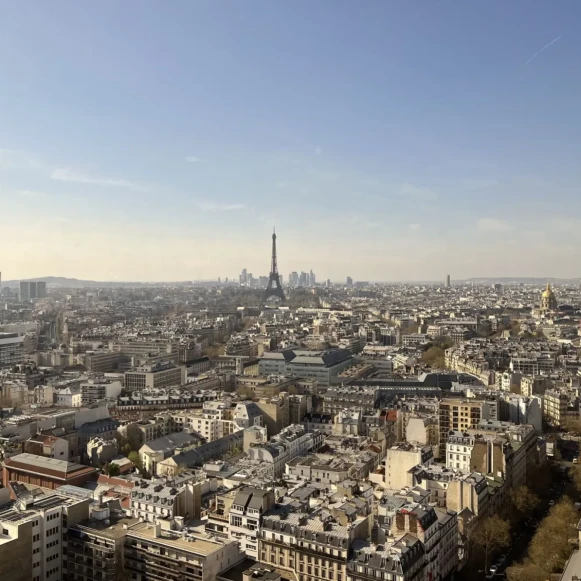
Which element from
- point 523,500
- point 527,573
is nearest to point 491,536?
point 527,573

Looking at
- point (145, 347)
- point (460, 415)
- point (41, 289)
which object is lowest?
point (460, 415)

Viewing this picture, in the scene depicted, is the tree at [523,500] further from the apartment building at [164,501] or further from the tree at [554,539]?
the apartment building at [164,501]

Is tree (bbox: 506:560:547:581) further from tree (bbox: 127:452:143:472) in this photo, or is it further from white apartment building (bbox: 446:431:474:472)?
tree (bbox: 127:452:143:472)

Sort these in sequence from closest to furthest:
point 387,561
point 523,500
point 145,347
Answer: point 387,561
point 523,500
point 145,347

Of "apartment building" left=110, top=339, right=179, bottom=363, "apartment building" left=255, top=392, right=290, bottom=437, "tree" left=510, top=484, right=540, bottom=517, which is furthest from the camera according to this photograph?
"apartment building" left=110, top=339, right=179, bottom=363

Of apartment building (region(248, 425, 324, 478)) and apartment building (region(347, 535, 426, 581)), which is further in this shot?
apartment building (region(248, 425, 324, 478))

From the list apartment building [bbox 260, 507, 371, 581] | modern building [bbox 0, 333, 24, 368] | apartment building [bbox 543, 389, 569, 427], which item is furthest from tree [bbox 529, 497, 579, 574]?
modern building [bbox 0, 333, 24, 368]

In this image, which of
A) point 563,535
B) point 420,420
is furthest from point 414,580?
point 420,420

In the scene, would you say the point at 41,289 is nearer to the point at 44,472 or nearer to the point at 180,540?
the point at 44,472
